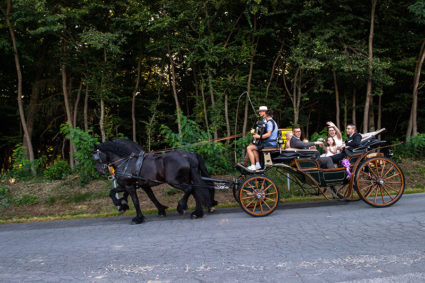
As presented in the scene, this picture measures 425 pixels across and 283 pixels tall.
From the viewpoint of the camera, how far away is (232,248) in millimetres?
4504

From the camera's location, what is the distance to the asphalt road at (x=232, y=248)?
3.63 meters

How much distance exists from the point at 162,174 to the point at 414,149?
442 inches

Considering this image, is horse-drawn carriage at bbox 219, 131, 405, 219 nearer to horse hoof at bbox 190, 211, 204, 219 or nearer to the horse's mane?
horse hoof at bbox 190, 211, 204, 219

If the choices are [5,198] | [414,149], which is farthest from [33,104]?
[414,149]

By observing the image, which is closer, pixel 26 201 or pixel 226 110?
pixel 26 201

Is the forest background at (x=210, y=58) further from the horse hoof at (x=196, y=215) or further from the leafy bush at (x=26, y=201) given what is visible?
the horse hoof at (x=196, y=215)

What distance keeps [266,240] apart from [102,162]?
4.02m

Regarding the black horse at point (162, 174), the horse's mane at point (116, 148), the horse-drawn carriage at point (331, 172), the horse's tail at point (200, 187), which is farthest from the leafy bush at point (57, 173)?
the horse-drawn carriage at point (331, 172)

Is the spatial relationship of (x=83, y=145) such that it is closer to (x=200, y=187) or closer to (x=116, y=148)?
(x=116, y=148)

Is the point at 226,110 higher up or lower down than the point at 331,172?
higher up

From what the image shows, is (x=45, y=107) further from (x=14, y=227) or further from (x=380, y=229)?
(x=380, y=229)

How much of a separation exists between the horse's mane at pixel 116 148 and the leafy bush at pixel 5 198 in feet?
16.9

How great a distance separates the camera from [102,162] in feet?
23.0

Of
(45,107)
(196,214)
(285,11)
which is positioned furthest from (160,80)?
(196,214)
